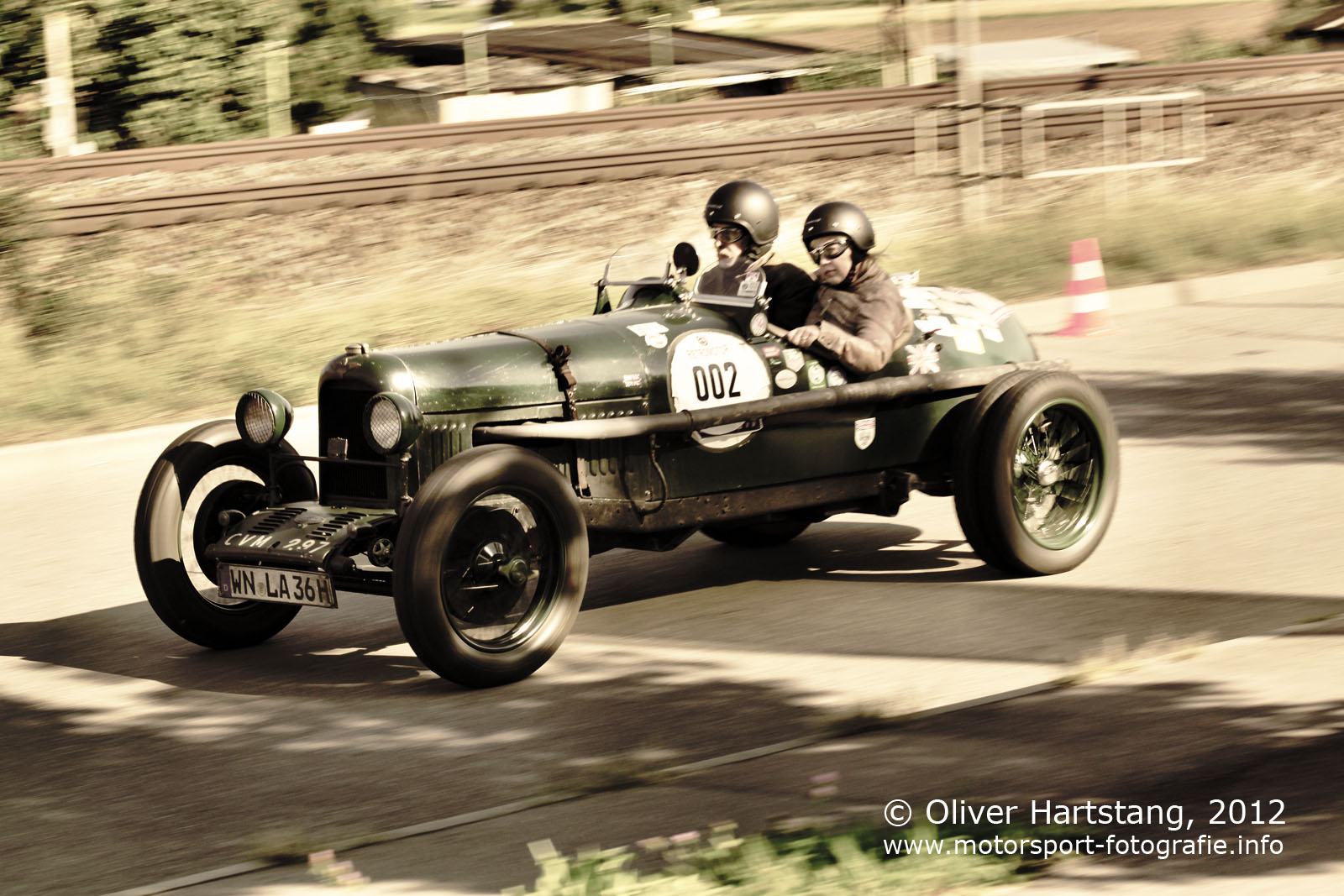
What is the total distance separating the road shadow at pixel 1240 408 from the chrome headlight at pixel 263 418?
5.47 meters

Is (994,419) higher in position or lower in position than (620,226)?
lower

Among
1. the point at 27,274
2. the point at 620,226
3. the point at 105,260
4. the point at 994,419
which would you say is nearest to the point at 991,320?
the point at 994,419

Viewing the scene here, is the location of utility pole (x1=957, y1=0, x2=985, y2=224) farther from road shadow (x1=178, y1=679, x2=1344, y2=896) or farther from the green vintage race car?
road shadow (x1=178, y1=679, x2=1344, y2=896)

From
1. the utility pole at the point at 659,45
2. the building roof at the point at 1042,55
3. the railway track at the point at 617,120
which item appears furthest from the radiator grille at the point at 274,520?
the building roof at the point at 1042,55

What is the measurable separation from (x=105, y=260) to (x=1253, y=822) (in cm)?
1453

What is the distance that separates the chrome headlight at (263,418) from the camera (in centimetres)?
696

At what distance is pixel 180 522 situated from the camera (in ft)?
22.9

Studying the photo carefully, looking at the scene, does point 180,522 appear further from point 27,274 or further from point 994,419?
point 27,274

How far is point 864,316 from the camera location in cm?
753

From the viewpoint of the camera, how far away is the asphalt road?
210 inches

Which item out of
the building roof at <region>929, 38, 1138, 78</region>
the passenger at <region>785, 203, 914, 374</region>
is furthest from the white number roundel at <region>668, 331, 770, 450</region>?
the building roof at <region>929, 38, 1138, 78</region>

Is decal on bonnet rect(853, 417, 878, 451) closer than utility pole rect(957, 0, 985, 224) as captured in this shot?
Yes

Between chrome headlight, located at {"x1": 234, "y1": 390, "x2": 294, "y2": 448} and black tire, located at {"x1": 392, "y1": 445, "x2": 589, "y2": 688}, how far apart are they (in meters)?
1.04

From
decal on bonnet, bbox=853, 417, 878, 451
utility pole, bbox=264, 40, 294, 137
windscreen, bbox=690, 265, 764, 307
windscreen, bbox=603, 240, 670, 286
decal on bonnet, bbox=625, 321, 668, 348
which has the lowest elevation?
decal on bonnet, bbox=853, 417, 878, 451
